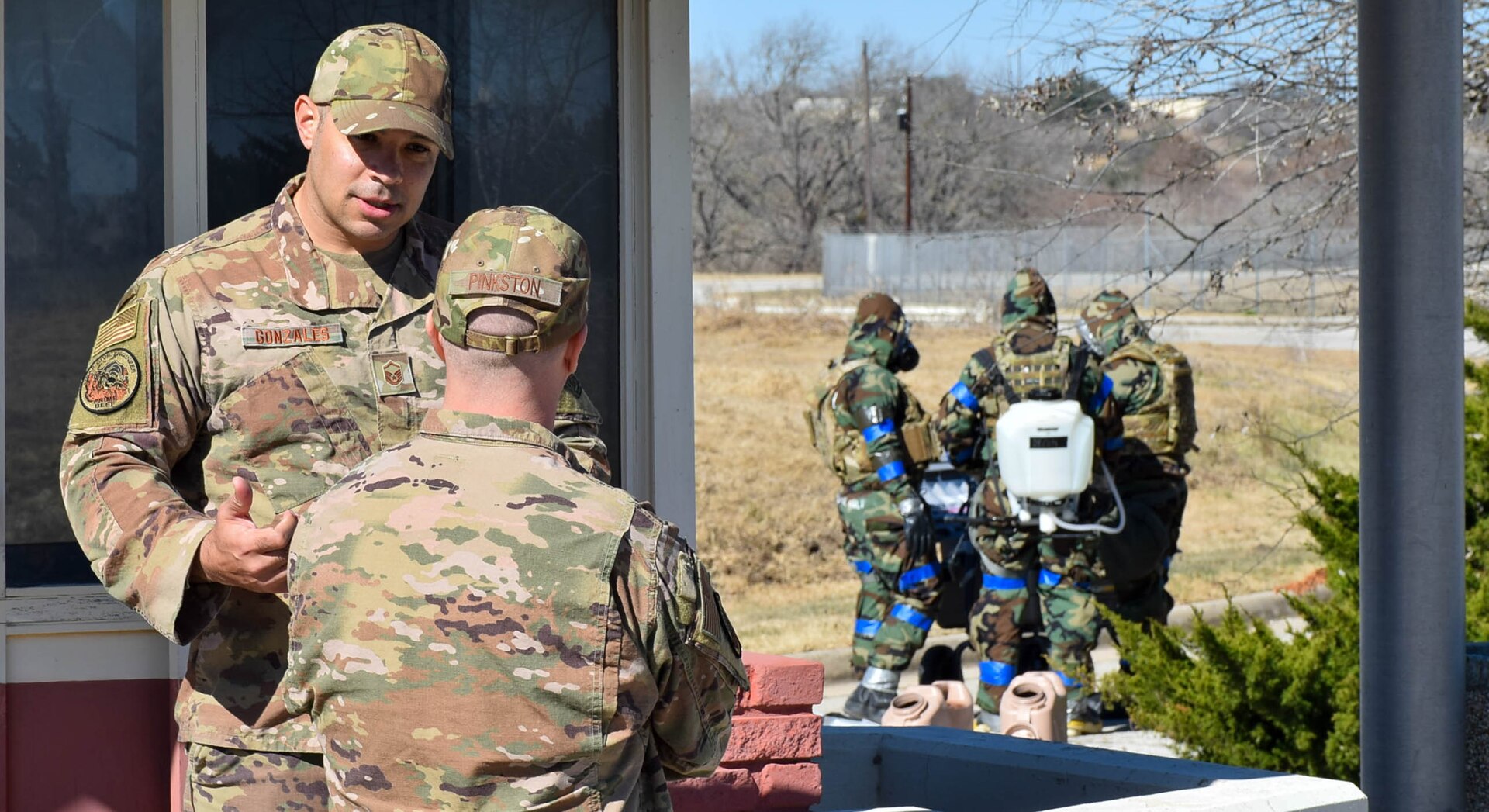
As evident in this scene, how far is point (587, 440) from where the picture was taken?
2496 mm

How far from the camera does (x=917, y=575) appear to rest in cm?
830

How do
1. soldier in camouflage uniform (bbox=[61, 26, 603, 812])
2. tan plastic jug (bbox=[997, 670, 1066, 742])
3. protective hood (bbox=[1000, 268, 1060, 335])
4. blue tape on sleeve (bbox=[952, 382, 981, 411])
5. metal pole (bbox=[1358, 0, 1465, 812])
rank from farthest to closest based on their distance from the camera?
blue tape on sleeve (bbox=[952, 382, 981, 411]), protective hood (bbox=[1000, 268, 1060, 335]), tan plastic jug (bbox=[997, 670, 1066, 742]), metal pole (bbox=[1358, 0, 1465, 812]), soldier in camouflage uniform (bbox=[61, 26, 603, 812])

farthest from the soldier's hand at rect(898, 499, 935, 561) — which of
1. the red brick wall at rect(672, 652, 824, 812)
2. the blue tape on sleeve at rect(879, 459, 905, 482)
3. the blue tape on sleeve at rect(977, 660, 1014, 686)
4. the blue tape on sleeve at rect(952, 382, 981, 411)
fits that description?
the red brick wall at rect(672, 652, 824, 812)

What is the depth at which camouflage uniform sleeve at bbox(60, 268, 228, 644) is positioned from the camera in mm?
2457

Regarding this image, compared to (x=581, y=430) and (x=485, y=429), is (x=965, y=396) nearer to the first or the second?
(x=581, y=430)

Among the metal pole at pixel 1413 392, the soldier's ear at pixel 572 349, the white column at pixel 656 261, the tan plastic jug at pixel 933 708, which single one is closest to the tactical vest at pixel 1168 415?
the tan plastic jug at pixel 933 708

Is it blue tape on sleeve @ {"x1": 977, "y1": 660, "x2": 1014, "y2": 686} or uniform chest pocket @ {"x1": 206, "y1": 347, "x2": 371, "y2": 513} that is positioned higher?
uniform chest pocket @ {"x1": 206, "y1": 347, "x2": 371, "y2": 513}

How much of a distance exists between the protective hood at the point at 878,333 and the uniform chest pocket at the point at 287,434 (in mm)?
5641

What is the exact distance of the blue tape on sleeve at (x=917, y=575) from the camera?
8.29m

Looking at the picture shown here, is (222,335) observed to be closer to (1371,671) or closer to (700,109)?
(1371,671)

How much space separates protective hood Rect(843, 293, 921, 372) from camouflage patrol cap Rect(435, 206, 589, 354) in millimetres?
6082

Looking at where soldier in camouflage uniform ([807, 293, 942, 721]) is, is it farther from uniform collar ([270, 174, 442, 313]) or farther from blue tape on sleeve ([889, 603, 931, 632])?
uniform collar ([270, 174, 442, 313])

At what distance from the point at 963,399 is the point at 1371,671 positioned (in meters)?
3.90

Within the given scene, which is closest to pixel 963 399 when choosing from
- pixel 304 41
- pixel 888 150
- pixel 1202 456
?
pixel 304 41
